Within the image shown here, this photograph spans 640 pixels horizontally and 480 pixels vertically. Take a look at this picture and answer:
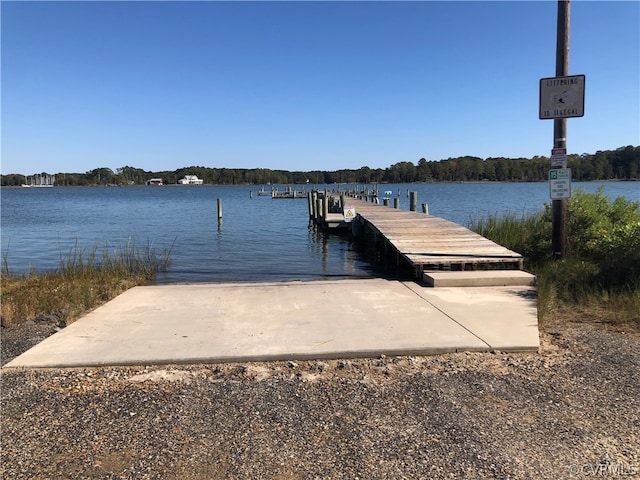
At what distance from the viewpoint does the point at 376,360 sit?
4.41 m

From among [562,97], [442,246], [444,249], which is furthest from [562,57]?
[442,246]

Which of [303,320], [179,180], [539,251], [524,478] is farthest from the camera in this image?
[179,180]

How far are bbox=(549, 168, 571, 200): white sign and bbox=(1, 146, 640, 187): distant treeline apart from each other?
338 feet

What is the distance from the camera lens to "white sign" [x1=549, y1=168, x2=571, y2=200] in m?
8.43

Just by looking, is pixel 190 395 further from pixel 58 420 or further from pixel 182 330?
pixel 182 330

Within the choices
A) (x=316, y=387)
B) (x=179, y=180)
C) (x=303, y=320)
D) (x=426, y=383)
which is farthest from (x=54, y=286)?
(x=179, y=180)

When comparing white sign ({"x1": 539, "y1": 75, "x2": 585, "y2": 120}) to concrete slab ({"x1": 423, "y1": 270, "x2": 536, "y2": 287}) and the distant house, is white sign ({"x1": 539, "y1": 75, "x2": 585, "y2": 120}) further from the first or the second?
the distant house

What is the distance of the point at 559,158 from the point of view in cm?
843

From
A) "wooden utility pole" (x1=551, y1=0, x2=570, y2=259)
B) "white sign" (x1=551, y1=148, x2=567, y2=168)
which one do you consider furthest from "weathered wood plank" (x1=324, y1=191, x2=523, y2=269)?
"white sign" (x1=551, y1=148, x2=567, y2=168)

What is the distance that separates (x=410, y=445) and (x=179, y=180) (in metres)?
175

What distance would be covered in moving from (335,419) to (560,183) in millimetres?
6901

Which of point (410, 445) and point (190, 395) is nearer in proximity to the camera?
point (410, 445)

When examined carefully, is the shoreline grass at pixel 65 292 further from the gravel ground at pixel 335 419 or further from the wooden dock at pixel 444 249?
the wooden dock at pixel 444 249

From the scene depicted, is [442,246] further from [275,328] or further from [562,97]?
[275,328]
